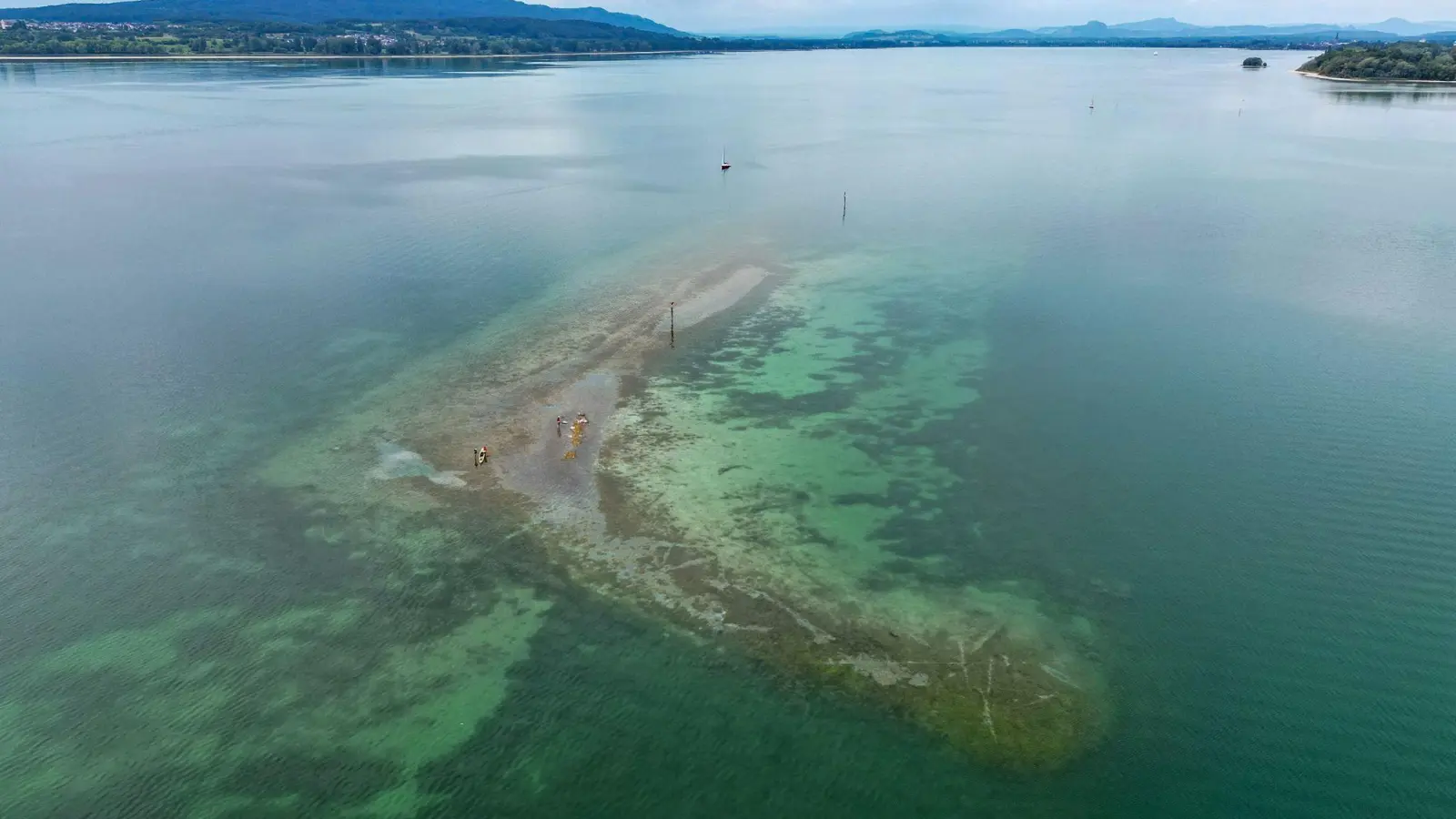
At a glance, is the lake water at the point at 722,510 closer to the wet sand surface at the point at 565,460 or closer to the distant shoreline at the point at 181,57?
the wet sand surface at the point at 565,460

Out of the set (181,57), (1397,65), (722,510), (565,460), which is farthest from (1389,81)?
(181,57)

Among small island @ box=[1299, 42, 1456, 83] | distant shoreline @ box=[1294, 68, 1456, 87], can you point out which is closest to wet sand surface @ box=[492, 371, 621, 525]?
distant shoreline @ box=[1294, 68, 1456, 87]

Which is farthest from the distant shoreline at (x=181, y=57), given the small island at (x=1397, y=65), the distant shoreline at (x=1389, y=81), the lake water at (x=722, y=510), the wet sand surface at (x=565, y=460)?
the wet sand surface at (x=565, y=460)

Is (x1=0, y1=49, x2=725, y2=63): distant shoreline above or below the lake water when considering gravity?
above

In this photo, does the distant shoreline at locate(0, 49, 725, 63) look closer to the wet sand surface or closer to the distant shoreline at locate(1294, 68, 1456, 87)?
the distant shoreline at locate(1294, 68, 1456, 87)

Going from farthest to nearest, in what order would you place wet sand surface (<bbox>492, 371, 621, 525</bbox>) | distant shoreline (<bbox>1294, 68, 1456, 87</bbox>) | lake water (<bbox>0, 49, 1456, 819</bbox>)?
distant shoreline (<bbox>1294, 68, 1456, 87</bbox>) < wet sand surface (<bbox>492, 371, 621, 525</bbox>) < lake water (<bbox>0, 49, 1456, 819</bbox>)

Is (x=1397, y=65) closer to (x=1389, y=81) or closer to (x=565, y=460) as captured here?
(x=1389, y=81)
